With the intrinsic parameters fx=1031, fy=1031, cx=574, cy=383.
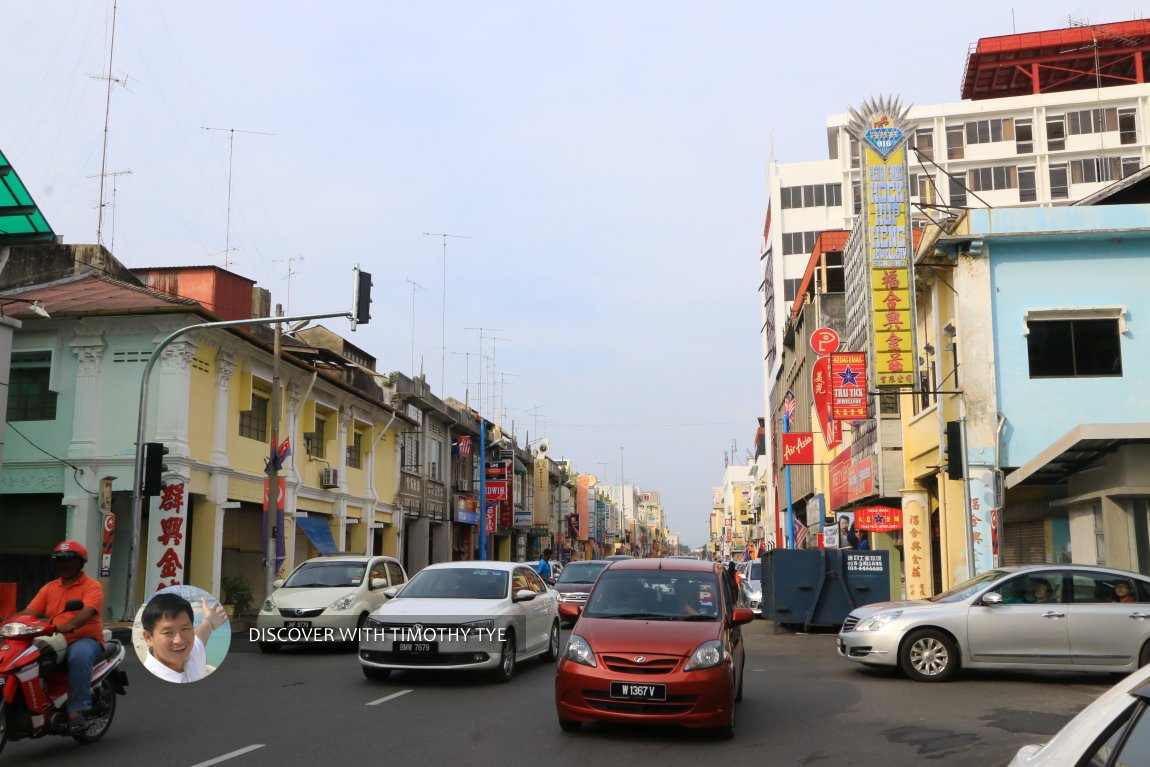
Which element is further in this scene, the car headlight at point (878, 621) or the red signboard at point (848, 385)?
the red signboard at point (848, 385)

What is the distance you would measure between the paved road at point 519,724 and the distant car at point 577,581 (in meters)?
7.94

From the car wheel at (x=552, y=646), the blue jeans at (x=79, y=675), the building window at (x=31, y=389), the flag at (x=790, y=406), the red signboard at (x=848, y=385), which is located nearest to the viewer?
the blue jeans at (x=79, y=675)

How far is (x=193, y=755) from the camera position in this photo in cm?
841

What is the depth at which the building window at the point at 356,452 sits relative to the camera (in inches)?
1465

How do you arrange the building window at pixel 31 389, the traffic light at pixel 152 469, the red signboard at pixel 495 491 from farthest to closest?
the red signboard at pixel 495 491, the building window at pixel 31 389, the traffic light at pixel 152 469

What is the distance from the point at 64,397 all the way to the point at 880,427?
2059cm

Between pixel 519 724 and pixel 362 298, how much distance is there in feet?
33.5

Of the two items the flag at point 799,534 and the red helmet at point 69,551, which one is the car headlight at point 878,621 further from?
the flag at point 799,534

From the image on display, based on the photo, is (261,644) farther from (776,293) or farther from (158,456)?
(776,293)

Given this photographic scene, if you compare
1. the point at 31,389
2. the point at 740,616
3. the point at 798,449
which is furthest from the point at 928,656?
the point at 798,449

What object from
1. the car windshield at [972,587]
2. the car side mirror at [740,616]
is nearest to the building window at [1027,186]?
the car windshield at [972,587]

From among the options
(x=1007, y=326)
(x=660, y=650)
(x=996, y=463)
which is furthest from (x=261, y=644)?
(x=1007, y=326)

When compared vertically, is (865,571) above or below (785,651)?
above

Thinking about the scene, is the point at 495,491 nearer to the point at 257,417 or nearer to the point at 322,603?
the point at 257,417
